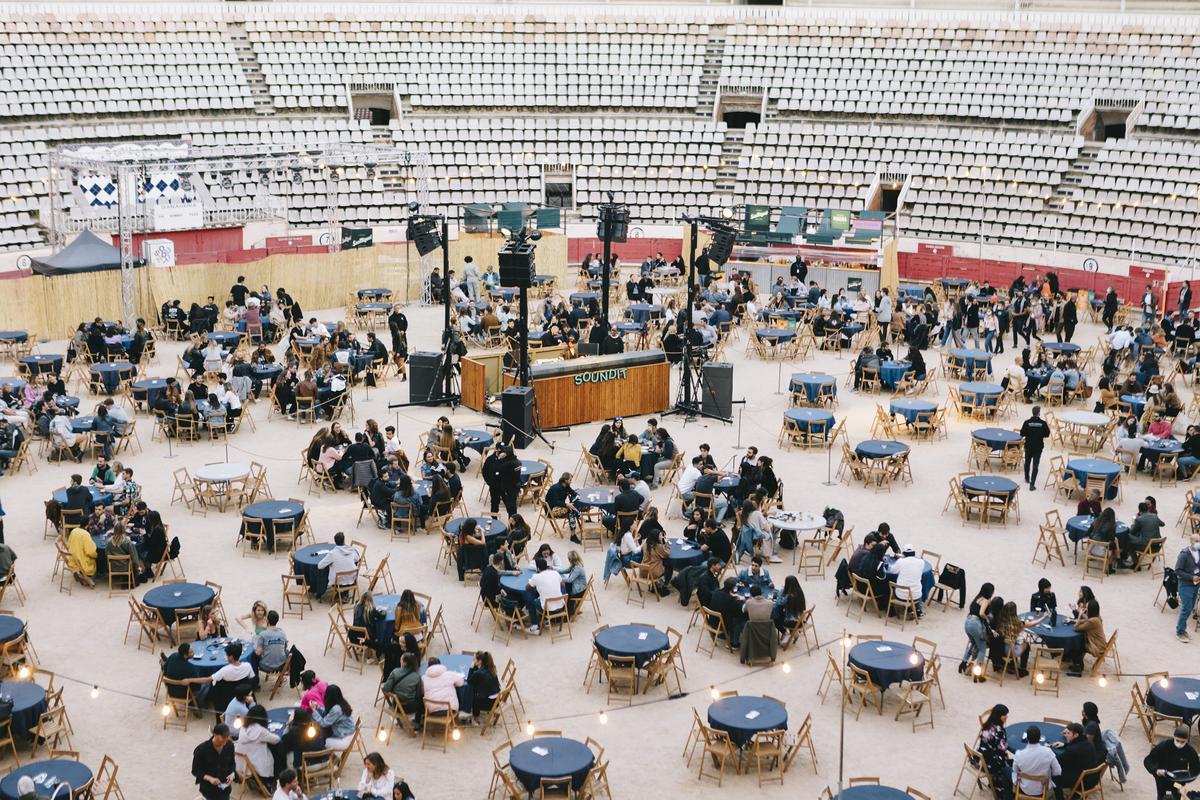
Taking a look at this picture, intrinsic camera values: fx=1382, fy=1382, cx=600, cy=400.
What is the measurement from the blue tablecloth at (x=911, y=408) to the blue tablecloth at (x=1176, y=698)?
33.0 feet

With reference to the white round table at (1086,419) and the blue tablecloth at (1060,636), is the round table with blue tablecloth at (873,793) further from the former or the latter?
the white round table at (1086,419)

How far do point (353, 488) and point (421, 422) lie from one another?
12.7 feet

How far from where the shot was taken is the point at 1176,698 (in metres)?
13.8

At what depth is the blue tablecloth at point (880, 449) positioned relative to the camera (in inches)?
836

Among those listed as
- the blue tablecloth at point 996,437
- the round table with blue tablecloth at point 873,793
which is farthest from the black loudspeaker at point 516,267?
the round table with blue tablecloth at point 873,793

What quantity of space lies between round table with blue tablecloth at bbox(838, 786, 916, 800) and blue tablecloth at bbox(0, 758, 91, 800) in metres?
6.55

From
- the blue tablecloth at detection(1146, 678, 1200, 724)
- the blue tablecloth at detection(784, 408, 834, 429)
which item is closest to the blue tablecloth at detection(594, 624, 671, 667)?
the blue tablecloth at detection(1146, 678, 1200, 724)

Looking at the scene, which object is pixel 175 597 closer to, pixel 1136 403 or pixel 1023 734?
pixel 1023 734

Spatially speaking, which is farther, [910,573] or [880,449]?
[880,449]

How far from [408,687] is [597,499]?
5.95 meters

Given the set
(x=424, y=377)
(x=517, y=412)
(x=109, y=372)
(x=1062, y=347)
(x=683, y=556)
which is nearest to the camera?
(x=683, y=556)

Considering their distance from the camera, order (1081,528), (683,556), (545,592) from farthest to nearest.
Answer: (1081,528)
(683,556)
(545,592)

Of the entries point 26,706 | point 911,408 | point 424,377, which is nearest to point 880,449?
point 911,408

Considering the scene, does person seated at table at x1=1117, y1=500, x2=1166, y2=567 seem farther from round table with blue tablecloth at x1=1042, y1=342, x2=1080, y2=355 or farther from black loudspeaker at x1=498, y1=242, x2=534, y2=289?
round table with blue tablecloth at x1=1042, y1=342, x2=1080, y2=355
